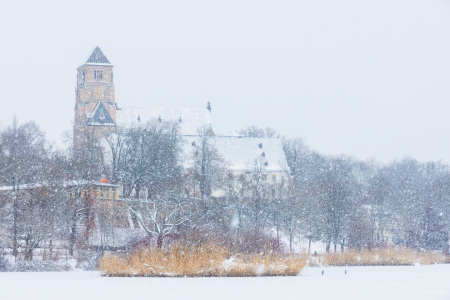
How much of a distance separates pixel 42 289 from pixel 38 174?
22.9 m

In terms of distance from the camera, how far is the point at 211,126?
100062mm

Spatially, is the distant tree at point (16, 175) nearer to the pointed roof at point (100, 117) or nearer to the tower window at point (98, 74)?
the pointed roof at point (100, 117)

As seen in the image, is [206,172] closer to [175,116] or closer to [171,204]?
[171,204]

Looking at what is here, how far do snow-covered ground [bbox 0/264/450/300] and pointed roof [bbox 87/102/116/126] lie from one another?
61.4 metres

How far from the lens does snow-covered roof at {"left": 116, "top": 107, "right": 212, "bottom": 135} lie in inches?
3782

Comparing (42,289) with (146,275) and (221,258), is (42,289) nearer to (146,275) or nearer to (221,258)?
(146,275)

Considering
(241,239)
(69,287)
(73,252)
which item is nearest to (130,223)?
(73,252)

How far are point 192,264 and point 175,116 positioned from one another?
7525 cm

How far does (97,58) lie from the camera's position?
9225 cm

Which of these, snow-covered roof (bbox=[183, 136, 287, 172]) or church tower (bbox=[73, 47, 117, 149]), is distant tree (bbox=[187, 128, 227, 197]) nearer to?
snow-covered roof (bbox=[183, 136, 287, 172])

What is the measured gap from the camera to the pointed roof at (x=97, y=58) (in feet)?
301

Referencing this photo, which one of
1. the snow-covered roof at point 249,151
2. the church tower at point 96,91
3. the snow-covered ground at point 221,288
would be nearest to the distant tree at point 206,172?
the snow-covered roof at point 249,151

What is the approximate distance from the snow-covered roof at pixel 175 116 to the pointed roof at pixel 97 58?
676 cm

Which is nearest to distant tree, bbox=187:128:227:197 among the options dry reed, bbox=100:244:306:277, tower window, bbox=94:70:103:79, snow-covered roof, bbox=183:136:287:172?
snow-covered roof, bbox=183:136:287:172
